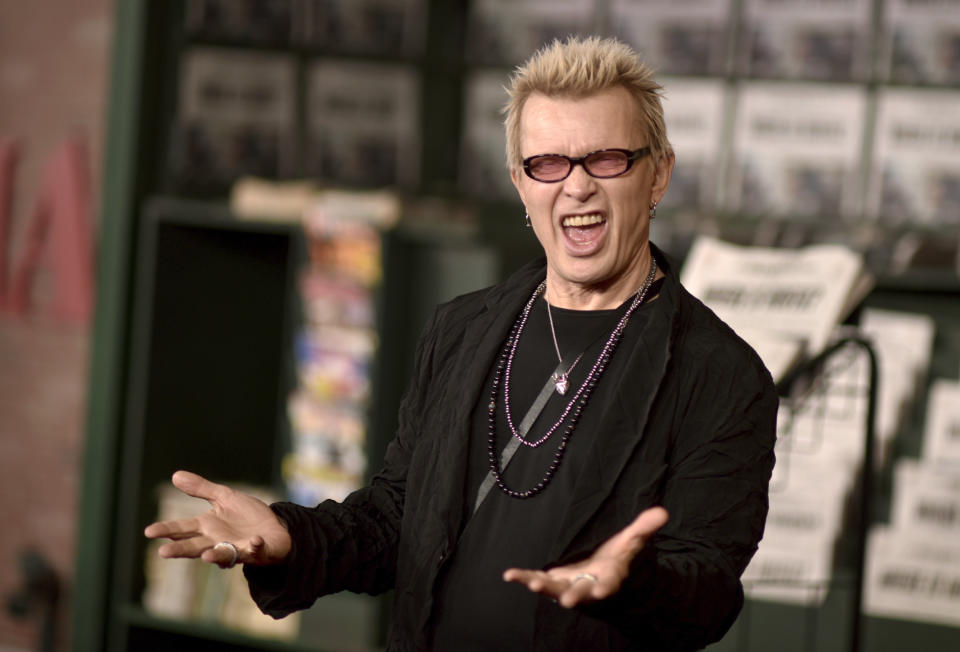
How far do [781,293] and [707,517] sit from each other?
122 cm

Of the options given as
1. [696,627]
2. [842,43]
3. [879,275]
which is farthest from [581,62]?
[842,43]

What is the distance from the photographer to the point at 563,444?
1.60 m

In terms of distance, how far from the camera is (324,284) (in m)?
3.63

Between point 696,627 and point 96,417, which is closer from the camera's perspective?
point 696,627

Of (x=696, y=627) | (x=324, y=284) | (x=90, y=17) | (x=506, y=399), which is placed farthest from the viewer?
(x=90, y=17)

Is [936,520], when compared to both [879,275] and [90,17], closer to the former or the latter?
[879,275]

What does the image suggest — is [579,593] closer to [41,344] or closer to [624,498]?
[624,498]

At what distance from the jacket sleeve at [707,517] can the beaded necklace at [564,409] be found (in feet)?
0.46

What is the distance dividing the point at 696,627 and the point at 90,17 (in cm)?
407

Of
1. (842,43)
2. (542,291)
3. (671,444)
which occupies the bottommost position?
(671,444)

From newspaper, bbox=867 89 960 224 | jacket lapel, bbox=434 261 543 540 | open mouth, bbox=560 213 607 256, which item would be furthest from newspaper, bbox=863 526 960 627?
open mouth, bbox=560 213 607 256

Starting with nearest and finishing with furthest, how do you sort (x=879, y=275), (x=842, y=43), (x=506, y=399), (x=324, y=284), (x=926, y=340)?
(x=506, y=399), (x=879, y=275), (x=926, y=340), (x=324, y=284), (x=842, y=43)

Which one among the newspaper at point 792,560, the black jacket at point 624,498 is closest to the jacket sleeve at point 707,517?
the black jacket at point 624,498

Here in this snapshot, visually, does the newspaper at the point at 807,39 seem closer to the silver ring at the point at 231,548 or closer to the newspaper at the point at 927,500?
the newspaper at the point at 927,500
